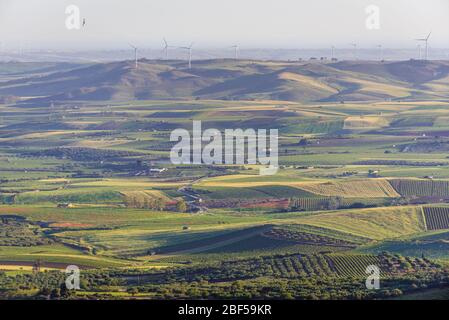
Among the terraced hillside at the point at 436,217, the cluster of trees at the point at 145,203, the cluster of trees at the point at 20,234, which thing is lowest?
the cluster of trees at the point at 145,203

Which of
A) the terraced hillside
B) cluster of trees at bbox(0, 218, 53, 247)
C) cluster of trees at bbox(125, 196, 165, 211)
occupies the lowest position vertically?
cluster of trees at bbox(125, 196, 165, 211)

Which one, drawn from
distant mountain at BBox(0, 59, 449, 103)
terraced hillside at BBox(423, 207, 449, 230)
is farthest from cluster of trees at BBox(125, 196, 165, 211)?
distant mountain at BBox(0, 59, 449, 103)

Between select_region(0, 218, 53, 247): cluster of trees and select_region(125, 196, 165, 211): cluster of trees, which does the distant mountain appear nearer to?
select_region(125, 196, 165, 211): cluster of trees

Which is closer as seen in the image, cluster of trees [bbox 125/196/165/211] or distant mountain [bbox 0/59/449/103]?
cluster of trees [bbox 125/196/165/211]

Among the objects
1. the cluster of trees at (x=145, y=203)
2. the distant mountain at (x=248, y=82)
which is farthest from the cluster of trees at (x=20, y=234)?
the distant mountain at (x=248, y=82)

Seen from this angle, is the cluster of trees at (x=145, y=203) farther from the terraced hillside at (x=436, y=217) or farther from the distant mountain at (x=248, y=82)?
the distant mountain at (x=248, y=82)

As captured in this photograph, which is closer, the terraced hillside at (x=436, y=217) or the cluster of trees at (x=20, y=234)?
the cluster of trees at (x=20, y=234)

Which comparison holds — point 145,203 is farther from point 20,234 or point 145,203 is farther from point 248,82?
point 248,82

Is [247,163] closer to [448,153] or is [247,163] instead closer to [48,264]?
[448,153]
